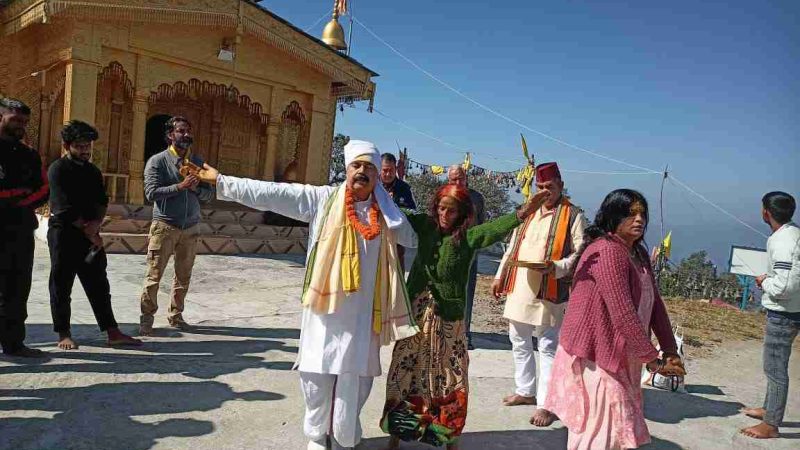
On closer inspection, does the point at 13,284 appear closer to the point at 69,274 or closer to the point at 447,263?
the point at 69,274

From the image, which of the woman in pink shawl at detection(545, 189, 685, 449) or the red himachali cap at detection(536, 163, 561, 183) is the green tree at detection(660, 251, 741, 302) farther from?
the woman in pink shawl at detection(545, 189, 685, 449)

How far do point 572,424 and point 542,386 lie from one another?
1272 millimetres

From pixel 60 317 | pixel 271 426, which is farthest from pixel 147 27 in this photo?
pixel 271 426

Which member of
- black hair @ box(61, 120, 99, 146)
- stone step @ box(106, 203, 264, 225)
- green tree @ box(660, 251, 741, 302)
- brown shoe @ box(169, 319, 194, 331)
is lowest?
green tree @ box(660, 251, 741, 302)

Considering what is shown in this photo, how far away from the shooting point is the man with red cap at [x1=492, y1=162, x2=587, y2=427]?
3.80 meters

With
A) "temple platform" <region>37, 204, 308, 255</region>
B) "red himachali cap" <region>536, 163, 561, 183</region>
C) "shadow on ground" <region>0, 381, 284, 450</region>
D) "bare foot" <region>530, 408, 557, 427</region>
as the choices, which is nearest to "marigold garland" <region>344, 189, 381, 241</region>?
"red himachali cap" <region>536, 163, 561, 183</region>

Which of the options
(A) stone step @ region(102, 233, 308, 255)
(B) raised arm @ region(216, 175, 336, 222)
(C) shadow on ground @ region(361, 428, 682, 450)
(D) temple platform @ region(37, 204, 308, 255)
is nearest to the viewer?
(B) raised arm @ region(216, 175, 336, 222)

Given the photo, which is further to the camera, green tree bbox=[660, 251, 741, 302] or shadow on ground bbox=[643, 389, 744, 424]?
green tree bbox=[660, 251, 741, 302]

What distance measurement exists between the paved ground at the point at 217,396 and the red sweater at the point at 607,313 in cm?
110

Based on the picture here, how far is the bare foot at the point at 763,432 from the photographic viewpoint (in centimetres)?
400

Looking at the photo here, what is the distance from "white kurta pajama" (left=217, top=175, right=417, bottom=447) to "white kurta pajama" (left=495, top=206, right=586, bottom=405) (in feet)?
4.22

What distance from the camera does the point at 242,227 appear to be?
11156 millimetres

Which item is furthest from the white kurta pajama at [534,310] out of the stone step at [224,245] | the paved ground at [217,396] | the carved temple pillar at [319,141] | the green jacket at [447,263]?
the carved temple pillar at [319,141]

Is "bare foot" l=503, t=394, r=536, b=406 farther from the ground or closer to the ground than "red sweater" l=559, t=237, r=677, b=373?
closer to the ground
